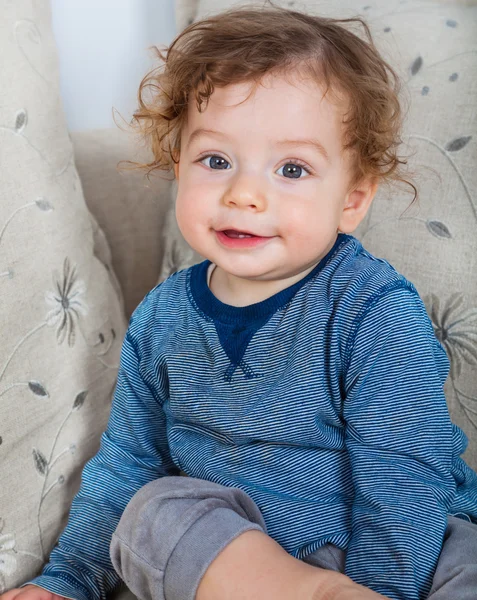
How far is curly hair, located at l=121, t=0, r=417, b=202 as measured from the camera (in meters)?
0.78

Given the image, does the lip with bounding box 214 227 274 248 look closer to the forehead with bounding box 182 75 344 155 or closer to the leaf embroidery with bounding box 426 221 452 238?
the forehead with bounding box 182 75 344 155

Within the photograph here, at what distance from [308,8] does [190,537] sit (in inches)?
28.5

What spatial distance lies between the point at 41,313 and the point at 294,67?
0.45m

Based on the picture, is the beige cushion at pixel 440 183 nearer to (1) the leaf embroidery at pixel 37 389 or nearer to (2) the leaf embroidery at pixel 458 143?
(2) the leaf embroidery at pixel 458 143

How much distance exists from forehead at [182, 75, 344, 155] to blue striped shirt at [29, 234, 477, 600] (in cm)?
16

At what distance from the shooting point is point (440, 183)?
940 millimetres

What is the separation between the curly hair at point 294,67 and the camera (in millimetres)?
777

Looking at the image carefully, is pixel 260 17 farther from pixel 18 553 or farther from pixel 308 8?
pixel 18 553

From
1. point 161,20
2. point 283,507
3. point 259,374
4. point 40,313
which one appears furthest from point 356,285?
point 161,20

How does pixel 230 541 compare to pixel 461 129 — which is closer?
pixel 230 541

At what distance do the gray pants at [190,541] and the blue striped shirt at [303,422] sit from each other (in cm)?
2

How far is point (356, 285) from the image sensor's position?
80cm

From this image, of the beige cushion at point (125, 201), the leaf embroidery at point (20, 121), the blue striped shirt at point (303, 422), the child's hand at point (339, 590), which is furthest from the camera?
the beige cushion at point (125, 201)

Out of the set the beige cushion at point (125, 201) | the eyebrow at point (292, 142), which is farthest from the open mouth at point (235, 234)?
the beige cushion at point (125, 201)
